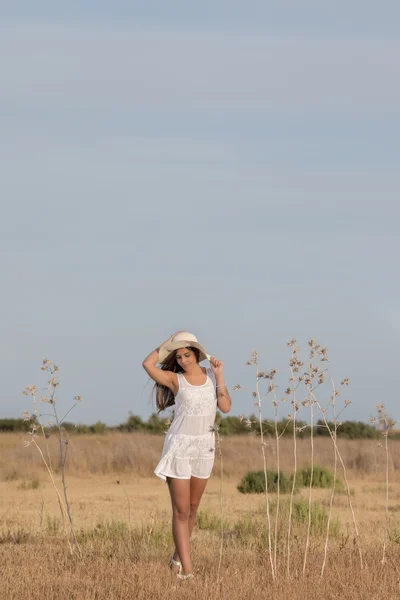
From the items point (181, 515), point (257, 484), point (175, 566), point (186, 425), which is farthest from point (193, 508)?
point (257, 484)

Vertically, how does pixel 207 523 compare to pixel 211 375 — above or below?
below

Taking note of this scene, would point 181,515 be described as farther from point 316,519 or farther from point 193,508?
point 316,519

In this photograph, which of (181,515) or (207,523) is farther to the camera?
Result: (207,523)

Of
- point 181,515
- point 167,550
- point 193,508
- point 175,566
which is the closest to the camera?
point 181,515

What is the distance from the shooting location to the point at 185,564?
317 inches

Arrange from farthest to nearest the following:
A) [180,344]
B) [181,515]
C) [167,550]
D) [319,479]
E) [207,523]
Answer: [319,479] → [207,523] → [167,550] → [180,344] → [181,515]

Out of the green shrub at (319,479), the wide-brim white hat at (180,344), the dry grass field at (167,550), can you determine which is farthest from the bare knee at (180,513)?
the green shrub at (319,479)

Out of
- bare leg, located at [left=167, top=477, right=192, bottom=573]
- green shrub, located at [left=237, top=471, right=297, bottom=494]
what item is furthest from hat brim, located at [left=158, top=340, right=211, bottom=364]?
green shrub, located at [left=237, top=471, right=297, bottom=494]

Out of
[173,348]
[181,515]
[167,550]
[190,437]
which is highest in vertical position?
[173,348]

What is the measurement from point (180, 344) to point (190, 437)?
27.9 inches

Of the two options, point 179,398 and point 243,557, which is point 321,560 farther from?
point 179,398

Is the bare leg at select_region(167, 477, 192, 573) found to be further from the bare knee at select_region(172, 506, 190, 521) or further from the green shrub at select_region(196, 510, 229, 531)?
the green shrub at select_region(196, 510, 229, 531)

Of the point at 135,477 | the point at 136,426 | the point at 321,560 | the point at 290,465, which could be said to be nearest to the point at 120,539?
the point at 321,560

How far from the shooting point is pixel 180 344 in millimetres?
8180
